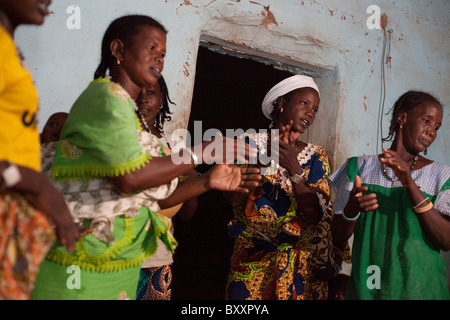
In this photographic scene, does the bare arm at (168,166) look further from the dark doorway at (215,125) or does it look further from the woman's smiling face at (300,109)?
the dark doorway at (215,125)

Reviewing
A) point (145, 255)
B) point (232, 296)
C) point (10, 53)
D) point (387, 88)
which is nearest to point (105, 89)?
point (10, 53)

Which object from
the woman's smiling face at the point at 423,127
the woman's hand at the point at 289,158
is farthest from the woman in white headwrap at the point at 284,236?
the woman's smiling face at the point at 423,127

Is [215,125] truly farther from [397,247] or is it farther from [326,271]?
[397,247]

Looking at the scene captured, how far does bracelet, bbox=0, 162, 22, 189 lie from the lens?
1.22 m

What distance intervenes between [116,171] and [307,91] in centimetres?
194

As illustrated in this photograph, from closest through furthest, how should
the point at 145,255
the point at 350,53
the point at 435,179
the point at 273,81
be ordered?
the point at 145,255
the point at 435,179
the point at 350,53
the point at 273,81

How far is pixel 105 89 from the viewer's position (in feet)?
5.69

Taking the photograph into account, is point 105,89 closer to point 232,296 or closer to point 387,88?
point 232,296

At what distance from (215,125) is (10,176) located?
498 cm

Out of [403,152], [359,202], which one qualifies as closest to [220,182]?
[359,202]

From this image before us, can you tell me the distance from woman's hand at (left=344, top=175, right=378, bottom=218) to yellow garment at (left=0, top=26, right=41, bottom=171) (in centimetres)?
165

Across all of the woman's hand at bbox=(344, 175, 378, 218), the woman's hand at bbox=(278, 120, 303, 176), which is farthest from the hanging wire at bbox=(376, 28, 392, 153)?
the woman's hand at bbox=(344, 175, 378, 218)

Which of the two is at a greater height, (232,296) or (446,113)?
(446,113)

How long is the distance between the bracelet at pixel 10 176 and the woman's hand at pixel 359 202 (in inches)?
67.3
